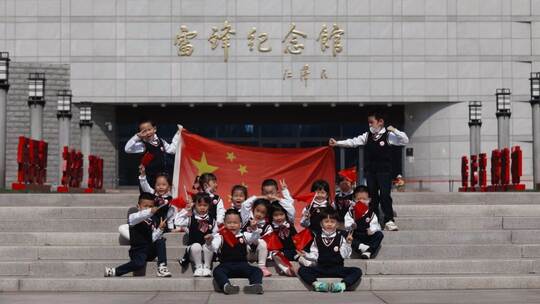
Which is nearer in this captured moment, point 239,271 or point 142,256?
point 239,271

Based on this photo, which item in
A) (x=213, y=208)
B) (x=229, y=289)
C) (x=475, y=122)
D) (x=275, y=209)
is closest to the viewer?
(x=229, y=289)

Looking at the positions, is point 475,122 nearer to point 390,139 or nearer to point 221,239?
point 390,139

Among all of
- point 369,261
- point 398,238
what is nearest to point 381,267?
point 369,261

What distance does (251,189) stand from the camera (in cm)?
1756

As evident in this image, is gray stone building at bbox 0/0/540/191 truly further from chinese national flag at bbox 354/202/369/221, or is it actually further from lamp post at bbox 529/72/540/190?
chinese national flag at bbox 354/202/369/221

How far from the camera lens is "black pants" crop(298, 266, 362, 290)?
1336cm

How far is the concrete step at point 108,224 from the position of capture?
16.1 meters

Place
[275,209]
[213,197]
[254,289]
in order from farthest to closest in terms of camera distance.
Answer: [213,197], [275,209], [254,289]

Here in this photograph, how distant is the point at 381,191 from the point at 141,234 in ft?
13.8

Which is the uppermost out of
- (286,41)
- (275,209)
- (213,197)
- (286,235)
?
(286,41)

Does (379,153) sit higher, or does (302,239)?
(379,153)

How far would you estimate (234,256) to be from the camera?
13547 millimetres

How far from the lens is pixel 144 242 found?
14.1 meters

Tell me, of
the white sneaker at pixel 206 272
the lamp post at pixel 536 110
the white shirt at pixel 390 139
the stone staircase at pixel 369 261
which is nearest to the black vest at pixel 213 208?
the stone staircase at pixel 369 261
